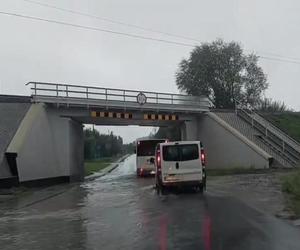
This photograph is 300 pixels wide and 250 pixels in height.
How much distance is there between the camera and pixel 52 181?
3794cm

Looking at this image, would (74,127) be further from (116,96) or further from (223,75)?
(223,75)

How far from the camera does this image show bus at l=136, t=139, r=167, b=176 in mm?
45750

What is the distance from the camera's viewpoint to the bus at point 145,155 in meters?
45.8

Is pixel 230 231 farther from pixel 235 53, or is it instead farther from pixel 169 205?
pixel 235 53

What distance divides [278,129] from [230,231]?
→ 1411 inches

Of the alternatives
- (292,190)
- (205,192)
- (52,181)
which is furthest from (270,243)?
(52,181)

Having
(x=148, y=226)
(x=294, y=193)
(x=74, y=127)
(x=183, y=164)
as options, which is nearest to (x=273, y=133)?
(x=74, y=127)

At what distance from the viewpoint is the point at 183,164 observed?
2383 centimetres

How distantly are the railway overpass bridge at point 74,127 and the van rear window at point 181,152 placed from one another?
11.5 metres

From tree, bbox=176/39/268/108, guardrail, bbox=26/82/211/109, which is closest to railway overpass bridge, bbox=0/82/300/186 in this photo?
guardrail, bbox=26/82/211/109

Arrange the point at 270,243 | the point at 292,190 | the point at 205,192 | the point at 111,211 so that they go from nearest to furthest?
1. the point at 270,243
2. the point at 111,211
3. the point at 292,190
4. the point at 205,192

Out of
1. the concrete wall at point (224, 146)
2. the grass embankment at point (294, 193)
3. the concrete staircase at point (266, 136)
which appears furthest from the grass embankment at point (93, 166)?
the grass embankment at point (294, 193)

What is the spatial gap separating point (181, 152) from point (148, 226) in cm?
1048

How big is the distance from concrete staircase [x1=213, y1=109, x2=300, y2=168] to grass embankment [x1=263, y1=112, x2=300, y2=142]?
49.1 inches
